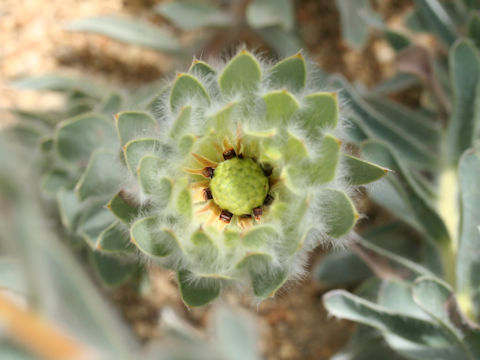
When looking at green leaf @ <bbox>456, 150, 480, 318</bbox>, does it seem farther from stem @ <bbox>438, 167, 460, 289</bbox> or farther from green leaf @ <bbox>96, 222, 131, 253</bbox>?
green leaf @ <bbox>96, 222, 131, 253</bbox>

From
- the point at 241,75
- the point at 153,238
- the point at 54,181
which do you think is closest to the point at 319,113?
the point at 241,75

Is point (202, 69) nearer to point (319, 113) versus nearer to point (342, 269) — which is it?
point (319, 113)

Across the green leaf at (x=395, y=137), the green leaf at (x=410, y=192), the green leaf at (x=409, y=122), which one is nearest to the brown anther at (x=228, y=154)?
the green leaf at (x=410, y=192)

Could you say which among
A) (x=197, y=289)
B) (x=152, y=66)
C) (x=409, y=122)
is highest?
(x=152, y=66)

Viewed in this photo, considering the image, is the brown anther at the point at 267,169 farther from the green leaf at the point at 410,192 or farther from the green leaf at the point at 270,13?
the green leaf at the point at 270,13

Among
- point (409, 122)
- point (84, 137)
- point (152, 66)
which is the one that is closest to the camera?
point (84, 137)

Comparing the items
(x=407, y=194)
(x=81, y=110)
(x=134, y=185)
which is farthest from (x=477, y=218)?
(x=81, y=110)
